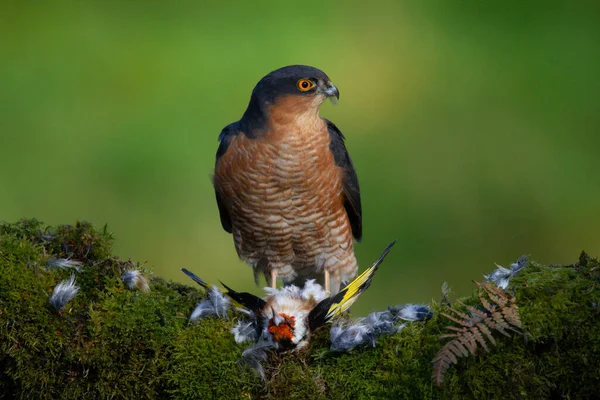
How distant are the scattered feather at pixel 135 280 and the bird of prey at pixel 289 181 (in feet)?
3.85

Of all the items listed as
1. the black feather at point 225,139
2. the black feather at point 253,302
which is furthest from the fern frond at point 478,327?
the black feather at point 225,139

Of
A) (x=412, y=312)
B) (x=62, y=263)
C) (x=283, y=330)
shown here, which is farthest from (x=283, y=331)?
(x=62, y=263)

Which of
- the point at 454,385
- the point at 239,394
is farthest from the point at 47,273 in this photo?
the point at 454,385

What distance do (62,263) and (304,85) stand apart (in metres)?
1.48

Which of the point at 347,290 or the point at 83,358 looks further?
the point at 347,290

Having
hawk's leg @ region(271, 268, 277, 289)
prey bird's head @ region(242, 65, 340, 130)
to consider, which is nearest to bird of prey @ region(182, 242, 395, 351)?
prey bird's head @ region(242, 65, 340, 130)

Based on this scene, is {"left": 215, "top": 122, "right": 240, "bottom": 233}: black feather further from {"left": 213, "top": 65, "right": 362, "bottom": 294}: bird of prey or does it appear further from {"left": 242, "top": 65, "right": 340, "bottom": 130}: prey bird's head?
{"left": 242, "top": 65, "right": 340, "bottom": 130}: prey bird's head

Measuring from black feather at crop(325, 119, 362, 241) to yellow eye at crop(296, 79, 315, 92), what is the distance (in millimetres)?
343

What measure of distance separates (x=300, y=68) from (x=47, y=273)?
1.60 m

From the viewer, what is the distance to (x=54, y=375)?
233cm

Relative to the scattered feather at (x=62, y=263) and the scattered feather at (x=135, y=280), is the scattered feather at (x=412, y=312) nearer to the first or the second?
the scattered feather at (x=135, y=280)

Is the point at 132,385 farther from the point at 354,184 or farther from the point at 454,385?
the point at 354,184

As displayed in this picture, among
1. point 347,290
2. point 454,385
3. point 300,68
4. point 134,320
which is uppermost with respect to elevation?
point 300,68

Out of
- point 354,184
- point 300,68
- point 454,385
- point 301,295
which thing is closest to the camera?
point 454,385
